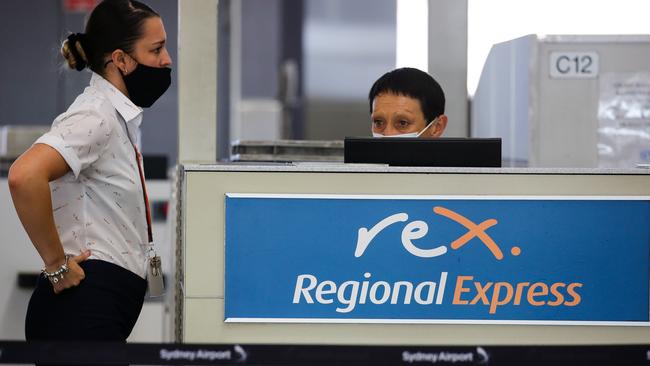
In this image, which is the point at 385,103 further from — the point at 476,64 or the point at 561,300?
the point at 476,64

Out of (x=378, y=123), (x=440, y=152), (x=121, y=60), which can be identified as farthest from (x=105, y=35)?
(x=378, y=123)

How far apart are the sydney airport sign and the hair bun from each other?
1.75 ft

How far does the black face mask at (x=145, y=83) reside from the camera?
2.71 m

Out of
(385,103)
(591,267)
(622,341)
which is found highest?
(385,103)

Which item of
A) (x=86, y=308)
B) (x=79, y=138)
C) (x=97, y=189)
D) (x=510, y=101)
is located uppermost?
(x=510, y=101)

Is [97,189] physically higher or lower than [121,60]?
lower

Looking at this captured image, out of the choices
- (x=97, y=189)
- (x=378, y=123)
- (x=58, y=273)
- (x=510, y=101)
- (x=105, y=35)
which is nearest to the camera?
(x=58, y=273)

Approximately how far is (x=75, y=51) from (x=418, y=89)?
4.02ft

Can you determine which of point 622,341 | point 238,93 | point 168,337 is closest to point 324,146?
point 622,341

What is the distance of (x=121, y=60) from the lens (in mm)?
2699

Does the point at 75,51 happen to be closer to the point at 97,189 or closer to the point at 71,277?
the point at 97,189

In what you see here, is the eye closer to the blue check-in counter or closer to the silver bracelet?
the blue check-in counter

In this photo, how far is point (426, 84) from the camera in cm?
350

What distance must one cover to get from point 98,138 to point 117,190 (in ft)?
0.47
